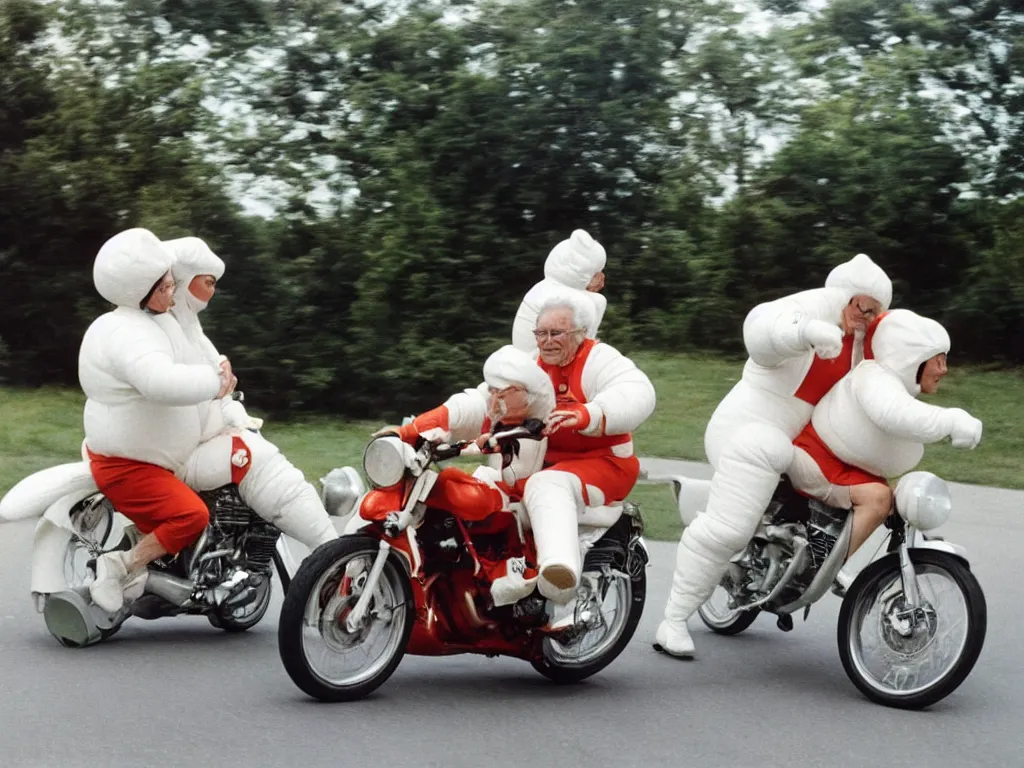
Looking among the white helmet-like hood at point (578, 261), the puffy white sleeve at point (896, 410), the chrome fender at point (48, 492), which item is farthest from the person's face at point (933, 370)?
the chrome fender at point (48, 492)

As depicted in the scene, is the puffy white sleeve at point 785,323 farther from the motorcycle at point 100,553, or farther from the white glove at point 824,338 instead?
the motorcycle at point 100,553

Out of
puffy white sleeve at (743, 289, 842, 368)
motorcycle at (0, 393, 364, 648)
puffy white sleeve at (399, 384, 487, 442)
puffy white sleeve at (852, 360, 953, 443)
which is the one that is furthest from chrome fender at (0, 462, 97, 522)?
puffy white sleeve at (852, 360, 953, 443)

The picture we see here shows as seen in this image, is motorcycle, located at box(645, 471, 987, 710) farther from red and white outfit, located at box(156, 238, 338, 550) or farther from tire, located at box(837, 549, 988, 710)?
red and white outfit, located at box(156, 238, 338, 550)

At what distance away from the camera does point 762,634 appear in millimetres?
8289

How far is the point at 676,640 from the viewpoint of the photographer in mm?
7551

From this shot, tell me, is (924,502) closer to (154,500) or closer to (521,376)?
(521,376)

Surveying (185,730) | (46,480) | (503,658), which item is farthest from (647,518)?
(185,730)

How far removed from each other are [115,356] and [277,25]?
1078cm

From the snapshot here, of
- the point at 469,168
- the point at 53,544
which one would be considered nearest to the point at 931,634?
the point at 53,544

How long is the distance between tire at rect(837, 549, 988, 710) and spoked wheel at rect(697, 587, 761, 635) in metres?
1.04

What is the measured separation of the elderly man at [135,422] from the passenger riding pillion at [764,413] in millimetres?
2221

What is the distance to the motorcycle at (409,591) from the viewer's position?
243 inches

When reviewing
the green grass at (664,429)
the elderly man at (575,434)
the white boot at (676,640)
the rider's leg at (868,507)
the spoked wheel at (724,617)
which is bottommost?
the green grass at (664,429)

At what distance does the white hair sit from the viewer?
696cm
